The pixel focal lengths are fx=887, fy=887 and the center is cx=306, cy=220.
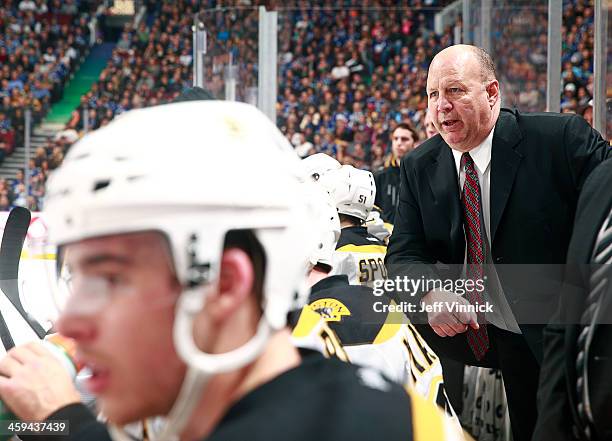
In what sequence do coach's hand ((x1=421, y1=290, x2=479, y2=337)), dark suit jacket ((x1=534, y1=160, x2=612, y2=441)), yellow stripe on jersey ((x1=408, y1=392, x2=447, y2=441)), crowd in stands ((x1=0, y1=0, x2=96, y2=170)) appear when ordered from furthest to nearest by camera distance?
crowd in stands ((x1=0, y1=0, x2=96, y2=170))
coach's hand ((x1=421, y1=290, x2=479, y2=337))
dark suit jacket ((x1=534, y1=160, x2=612, y2=441))
yellow stripe on jersey ((x1=408, y1=392, x2=447, y2=441))

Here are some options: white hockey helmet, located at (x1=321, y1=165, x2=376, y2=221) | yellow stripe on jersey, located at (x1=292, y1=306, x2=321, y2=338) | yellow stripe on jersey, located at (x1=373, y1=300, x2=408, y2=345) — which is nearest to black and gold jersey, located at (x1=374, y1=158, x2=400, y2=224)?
white hockey helmet, located at (x1=321, y1=165, x2=376, y2=221)

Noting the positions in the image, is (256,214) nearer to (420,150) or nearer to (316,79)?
(420,150)

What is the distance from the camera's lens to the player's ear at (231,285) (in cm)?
81

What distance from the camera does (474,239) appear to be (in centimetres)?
290

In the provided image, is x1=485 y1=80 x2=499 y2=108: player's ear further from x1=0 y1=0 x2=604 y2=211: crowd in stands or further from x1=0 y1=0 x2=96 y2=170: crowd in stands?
x1=0 y1=0 x2=96 y2=170: crowd in stands

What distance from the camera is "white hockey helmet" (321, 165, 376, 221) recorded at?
12.0 ft

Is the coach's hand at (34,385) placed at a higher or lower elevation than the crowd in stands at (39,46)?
lower

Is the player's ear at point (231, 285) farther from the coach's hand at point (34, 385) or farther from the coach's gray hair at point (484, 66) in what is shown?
the coach's gray hair at point (484, 66)

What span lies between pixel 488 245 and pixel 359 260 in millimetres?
670

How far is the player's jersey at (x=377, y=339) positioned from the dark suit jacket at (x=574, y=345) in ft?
2.25

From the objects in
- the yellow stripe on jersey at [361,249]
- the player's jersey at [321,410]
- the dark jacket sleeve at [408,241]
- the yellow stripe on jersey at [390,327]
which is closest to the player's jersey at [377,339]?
the yellow stripe on jersey at [390,327]

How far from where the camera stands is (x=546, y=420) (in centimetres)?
154

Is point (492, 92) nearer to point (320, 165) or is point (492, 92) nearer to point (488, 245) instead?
point (488, 245)

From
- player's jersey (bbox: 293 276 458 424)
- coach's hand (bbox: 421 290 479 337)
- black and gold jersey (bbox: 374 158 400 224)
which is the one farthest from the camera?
black and gold jersey (bbox: 374 158 400 224)
